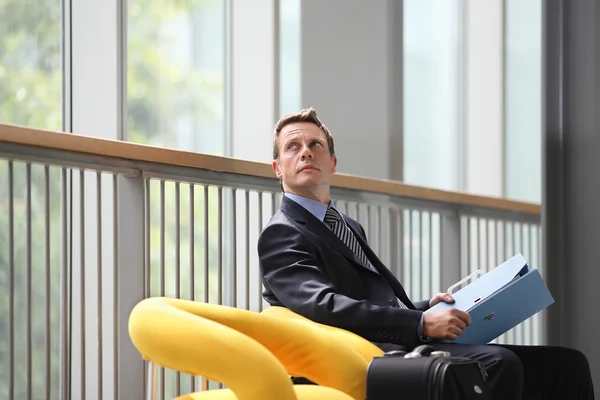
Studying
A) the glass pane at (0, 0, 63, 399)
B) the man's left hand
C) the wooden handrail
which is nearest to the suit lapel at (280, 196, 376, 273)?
the man's left hand

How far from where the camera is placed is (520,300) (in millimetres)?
2596

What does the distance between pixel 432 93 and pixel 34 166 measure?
4332mm

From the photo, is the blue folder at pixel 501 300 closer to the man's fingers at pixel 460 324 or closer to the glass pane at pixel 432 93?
the man's fingers at pixel 460 324

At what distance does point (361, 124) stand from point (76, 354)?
2.06m

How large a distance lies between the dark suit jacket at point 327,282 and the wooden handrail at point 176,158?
0.46 meters

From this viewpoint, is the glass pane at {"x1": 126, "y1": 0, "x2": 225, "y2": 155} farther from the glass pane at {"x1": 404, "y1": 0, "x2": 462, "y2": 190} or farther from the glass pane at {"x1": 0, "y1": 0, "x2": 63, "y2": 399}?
the glass pane at {"x1": 404, "y1": 0, "x2": 462, "y2": 190}

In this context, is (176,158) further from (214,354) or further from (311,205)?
(214,354)

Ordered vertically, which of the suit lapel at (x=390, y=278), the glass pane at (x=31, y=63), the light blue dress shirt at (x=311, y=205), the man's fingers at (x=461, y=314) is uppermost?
the glass pane at (x=31, y=63)

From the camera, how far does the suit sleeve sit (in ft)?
8.07

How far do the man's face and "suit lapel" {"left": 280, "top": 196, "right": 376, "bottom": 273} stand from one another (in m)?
0.11

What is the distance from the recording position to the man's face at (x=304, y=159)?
2.82 metres

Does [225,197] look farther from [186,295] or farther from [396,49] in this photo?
[396,49]

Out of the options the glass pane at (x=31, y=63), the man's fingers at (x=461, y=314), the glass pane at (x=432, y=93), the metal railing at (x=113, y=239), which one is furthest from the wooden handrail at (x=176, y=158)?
the glass pane at (x=432, y=93)

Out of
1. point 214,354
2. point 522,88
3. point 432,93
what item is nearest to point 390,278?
point 214,354
